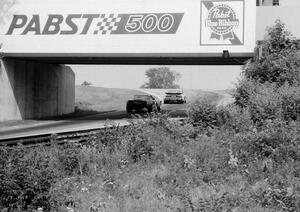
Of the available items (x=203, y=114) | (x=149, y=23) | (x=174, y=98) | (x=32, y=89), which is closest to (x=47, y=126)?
(x=32, y=89)

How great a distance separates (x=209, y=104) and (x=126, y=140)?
4.80 meters

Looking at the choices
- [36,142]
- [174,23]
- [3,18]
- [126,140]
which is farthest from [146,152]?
[3,18]

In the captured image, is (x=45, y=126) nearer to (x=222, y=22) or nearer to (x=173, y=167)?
(x=222, y=22)

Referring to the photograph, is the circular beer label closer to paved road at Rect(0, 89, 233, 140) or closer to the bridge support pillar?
paved road at Rect(0, 89, 233, 140)

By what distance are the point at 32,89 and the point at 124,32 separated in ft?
30.5

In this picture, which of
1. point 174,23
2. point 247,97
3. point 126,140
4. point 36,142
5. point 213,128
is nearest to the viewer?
point 36,142

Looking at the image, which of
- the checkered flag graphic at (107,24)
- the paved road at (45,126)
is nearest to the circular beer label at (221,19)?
the paved road at (45,126)

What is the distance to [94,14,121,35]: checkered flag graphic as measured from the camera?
29.1 meters

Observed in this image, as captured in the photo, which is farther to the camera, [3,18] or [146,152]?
[3,18]

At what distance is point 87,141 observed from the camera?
40.2 ft

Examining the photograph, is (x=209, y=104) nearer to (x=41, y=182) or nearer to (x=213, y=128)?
(x=213, y=128)

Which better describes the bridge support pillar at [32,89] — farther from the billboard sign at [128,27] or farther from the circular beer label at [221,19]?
the circular beer label at [221,19]

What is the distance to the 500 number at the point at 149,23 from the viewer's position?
28.5 m

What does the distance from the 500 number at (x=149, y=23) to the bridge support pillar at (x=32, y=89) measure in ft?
27.1
